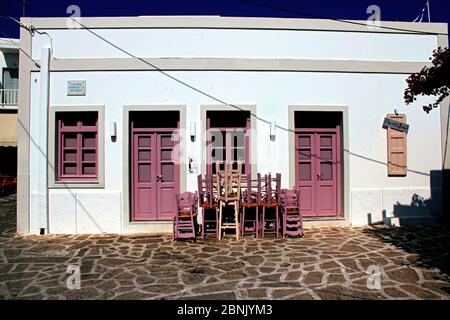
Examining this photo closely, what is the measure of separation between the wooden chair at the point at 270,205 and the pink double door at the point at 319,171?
3.33ft

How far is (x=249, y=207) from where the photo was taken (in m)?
6.30

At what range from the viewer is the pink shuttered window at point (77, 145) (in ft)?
22.5

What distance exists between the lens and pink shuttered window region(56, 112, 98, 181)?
6.84m

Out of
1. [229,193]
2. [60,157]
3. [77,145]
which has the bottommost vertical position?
[229,193]

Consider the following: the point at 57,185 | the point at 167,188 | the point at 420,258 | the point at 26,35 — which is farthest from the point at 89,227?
the point at 420,258

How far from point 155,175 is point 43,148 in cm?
259

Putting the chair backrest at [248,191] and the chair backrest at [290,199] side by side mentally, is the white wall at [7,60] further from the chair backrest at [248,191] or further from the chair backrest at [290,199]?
the chair backrest at [290,199]

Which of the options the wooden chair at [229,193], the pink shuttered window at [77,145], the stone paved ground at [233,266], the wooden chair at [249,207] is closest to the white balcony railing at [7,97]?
the pink shuttered window at [77,145]

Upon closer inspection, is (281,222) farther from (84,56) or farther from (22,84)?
(22,84)

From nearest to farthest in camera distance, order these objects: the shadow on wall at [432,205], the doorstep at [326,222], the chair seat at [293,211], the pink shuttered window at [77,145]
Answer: the chair seat at [293,211], the pink shuttered window at [77,145], the doorstep at [326,222], the shadow on wall at [432,205]

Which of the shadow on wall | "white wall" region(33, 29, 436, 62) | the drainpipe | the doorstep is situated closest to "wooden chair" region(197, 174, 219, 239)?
the doorstep

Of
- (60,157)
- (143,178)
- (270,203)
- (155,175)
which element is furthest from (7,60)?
(270,203)

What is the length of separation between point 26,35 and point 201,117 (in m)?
4.50

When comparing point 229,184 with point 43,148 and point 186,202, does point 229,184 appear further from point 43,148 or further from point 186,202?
point 43,148
